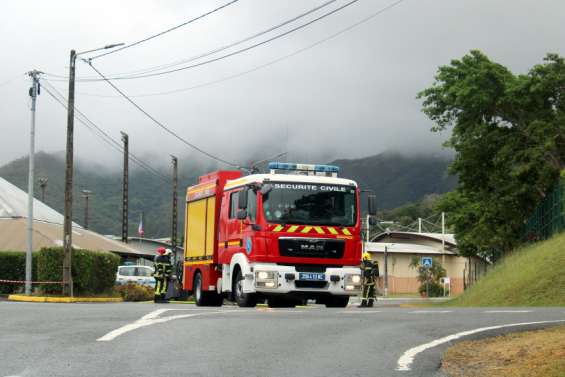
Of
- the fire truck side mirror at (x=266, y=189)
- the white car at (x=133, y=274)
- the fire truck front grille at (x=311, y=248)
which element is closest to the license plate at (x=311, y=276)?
the fire truck front grille at (x=311, y=248)

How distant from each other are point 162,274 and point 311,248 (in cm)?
864

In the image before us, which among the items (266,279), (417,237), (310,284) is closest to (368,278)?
(310,284)

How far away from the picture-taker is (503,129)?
43.5 m

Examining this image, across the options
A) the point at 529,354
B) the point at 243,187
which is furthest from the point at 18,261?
the point at 529,354

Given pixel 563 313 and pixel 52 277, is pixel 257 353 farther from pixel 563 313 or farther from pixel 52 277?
pixel 52 277

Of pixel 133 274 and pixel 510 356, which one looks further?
pixel 133 274

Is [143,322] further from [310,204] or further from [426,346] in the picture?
[310,204]

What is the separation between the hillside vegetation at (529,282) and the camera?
27.9m

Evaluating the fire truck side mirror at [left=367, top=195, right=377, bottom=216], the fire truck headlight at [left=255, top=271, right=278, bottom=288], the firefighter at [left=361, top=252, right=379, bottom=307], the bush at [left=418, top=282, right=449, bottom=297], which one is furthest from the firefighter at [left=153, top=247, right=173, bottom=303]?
the bush at [left=418, top=282, right=449, bottom=297]

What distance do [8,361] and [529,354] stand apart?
18.5ft

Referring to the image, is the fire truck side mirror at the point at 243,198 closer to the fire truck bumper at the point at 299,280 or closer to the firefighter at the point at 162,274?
the fire truck bumper at the point at 299,280

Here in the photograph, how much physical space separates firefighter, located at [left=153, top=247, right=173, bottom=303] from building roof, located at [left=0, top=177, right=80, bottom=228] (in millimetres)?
20134

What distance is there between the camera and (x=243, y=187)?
22.7m

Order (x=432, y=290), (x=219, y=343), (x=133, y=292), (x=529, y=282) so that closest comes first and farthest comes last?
(x=219, y=343)
(x=529, y=282)
(x=133, y=292)
(x=432, y=290)
